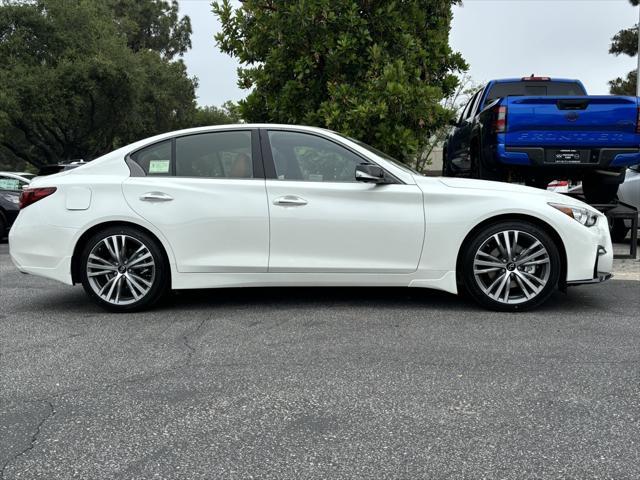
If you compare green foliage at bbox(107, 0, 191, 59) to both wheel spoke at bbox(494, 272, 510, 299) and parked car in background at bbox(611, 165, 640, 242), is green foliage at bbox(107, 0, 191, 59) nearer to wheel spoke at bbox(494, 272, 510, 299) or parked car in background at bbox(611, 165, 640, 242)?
parked car in background at bbox(611, 165, 640, 242)

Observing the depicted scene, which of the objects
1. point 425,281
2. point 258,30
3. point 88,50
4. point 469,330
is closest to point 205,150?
point 425,281

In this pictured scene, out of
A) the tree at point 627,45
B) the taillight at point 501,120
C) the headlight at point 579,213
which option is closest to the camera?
the headlight at point 579,213

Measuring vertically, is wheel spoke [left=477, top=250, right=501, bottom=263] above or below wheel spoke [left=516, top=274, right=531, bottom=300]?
above

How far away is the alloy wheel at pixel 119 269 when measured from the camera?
5.25m

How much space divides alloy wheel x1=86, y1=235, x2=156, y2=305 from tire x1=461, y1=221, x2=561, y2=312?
2.64 meters

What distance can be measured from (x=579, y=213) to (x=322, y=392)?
2.97m

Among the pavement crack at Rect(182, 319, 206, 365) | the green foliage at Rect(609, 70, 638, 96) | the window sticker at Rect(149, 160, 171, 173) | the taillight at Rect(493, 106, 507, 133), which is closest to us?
the pavement crack at Rect(182, 319, 206, 365)

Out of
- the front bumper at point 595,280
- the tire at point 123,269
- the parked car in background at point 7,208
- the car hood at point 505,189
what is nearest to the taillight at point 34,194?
the tire at point 123,269

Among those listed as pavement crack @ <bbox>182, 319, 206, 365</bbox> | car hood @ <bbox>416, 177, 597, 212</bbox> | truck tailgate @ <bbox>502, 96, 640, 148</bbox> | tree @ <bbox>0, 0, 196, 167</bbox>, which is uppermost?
tree @ <bbox>0, 0, 196, 167</bbox>

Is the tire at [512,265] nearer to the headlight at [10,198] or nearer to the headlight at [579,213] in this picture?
the headlight at [579,213]

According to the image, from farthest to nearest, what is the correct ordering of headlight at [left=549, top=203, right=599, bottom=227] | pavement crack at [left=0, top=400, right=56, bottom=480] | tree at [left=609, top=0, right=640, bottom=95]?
tree at [left=609, top=0, right=640, bottom=95], headlight at [left=549, top=203, right=599, bottom=227], pavement crack at [left=0, top=400, right=56, bottom=480]

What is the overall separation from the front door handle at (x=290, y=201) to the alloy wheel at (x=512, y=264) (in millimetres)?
1489

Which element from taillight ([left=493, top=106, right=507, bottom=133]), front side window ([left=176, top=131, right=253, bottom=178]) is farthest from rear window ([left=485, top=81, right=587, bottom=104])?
front side window ([left=176, top=131, right=253, bottom=178])

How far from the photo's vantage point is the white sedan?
5125mm
